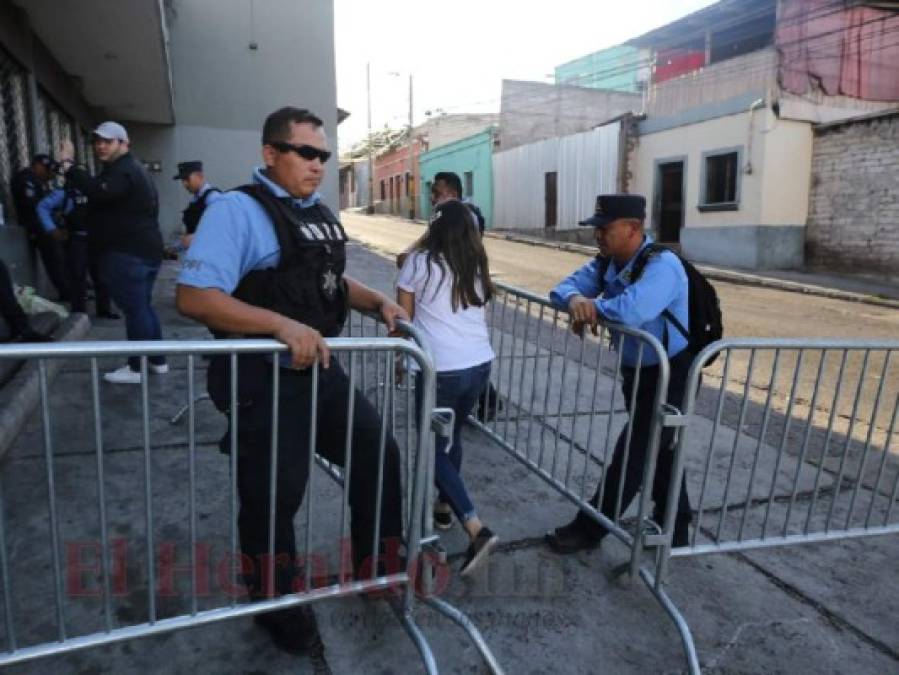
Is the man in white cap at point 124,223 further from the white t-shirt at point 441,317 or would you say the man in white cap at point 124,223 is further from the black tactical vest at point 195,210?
the white t-shirt at point 441,317

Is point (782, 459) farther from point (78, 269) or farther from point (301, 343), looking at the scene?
point (78, 269)

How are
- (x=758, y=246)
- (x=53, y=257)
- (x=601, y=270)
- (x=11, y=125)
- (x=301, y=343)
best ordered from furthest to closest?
(x=758, y=246) < (x=11, y=125) < (x=53, y=257) < (x=601, y=270) < (x=301, y=343)

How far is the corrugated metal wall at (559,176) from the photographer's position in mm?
20234

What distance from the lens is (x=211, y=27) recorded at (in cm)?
1239

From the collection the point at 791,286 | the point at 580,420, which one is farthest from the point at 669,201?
the point at 580,420

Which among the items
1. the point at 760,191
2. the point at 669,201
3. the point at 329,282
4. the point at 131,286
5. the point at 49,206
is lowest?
the point at 131,286

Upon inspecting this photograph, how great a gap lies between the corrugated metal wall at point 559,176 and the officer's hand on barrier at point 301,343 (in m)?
19.1

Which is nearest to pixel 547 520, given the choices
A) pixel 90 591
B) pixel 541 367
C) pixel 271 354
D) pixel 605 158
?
pixel 271 354

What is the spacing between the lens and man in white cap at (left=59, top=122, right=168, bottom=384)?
14.5 feet

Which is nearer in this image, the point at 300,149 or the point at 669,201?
the point at 300,149

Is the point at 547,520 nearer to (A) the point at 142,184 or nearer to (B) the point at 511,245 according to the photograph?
(A) the point at 142,184

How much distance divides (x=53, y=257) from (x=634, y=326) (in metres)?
6.07

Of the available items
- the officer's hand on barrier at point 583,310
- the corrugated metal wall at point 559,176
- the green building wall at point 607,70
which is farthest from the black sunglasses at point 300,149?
the green building wall at point 607,70

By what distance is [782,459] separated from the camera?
13.9 ft
